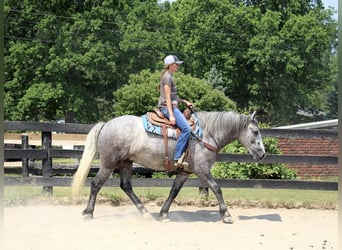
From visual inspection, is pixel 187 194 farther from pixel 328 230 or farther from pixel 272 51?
pixel 272 51

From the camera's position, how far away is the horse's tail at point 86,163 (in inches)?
290

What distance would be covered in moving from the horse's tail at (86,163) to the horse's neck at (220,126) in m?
1.55

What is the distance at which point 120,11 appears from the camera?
3491 cm

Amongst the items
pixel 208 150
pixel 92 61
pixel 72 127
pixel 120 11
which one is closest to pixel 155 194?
pixel 72 127

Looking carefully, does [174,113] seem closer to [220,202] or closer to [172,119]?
[172,119]

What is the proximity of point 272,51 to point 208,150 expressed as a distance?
30.3 metres

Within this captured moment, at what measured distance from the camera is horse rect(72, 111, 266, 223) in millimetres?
7195

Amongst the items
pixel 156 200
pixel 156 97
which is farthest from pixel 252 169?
pixel 156 97

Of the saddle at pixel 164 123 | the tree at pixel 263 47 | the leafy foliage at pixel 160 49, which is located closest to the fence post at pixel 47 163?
the saddle at pixel 164 123

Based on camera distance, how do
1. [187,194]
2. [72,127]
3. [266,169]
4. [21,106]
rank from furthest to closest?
[21,106], [266,169], [187,194], [72,127]

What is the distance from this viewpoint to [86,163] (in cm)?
743

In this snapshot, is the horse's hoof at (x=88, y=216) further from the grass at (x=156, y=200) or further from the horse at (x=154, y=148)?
the grass at (x=156, y=200)

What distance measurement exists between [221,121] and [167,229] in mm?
1838

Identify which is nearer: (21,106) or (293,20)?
(21,106)
